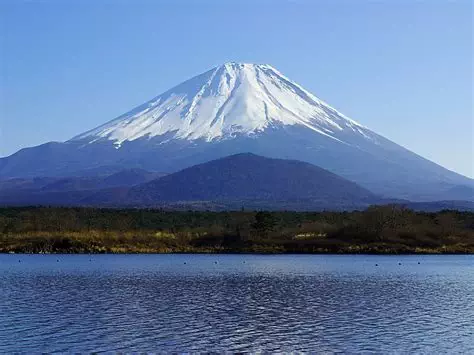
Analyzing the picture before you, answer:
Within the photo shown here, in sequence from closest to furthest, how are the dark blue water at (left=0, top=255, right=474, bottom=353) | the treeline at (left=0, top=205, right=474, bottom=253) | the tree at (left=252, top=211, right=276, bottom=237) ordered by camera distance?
the dark blue water at (left=0, top=255, right=474, bottom=353), the treeline at (left=0, top=205, right=474, bottom=253), the tree at (left=252, top=211, right=276, bottom=237)

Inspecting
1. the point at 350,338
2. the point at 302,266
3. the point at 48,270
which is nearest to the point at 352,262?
the point at 302,266

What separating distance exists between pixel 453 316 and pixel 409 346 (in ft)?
28.8

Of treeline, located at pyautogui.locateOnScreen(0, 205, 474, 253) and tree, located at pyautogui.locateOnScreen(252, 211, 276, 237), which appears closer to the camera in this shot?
treeline, located at pyautogui.locateOnScreen(0, 205, 474, 253)

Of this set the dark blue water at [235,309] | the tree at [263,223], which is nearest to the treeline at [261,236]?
the tree at [263,223]

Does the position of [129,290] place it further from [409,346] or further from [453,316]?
[409,346]

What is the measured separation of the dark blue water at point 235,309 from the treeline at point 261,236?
89.4ft

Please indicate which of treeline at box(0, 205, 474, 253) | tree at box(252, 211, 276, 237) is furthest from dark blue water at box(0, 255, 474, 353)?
tree at box(252, 211, 276, 237)

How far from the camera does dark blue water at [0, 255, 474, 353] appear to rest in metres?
27.8

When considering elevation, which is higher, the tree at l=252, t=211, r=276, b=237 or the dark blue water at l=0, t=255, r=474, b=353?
the tree at l=252, t=211, r=276, b=237

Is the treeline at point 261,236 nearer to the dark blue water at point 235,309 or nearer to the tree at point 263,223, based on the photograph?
the tree at point 263,223

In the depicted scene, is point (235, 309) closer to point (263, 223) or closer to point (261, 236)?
point (263, 223)

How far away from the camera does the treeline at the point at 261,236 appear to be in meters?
92.9

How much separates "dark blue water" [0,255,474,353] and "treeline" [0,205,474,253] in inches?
1073

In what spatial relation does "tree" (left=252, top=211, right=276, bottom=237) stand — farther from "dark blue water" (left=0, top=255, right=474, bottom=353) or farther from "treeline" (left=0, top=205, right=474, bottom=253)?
"dark blue water" (left=0, top=255, right=474, bottom=353)
